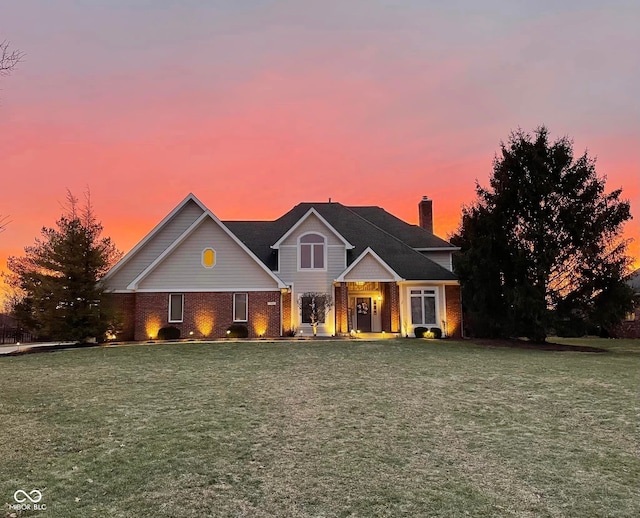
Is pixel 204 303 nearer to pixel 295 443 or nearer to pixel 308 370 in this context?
pixel 308 370

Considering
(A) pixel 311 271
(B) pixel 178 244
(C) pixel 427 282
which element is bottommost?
(C) pixel 427 282

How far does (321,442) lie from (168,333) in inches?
704

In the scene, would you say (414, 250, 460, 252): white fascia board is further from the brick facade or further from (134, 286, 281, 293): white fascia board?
(134, 286, 281, 293): white fascia board

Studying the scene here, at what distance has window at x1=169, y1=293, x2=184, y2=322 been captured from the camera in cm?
2322

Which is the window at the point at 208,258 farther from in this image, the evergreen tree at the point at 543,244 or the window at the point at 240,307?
the evergreen tree at the point at 543,244

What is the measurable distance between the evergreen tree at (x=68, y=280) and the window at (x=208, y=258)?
15.7 ft

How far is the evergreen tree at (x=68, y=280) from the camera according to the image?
19.5m

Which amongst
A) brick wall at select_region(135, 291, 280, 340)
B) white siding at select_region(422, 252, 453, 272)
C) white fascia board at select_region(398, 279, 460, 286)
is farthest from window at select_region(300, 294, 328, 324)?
white siding at select_region(422, 252, 453, 272)

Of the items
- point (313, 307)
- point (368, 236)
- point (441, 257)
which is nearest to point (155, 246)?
point (313, 307)

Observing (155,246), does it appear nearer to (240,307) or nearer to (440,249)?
(240,307)

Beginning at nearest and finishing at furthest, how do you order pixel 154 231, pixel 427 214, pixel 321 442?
1. pixel 321 442
2. pixel 154 231
3. pixel 427 214

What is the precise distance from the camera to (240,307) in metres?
23.6

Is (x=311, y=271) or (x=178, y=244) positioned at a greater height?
(x=178, y=244)

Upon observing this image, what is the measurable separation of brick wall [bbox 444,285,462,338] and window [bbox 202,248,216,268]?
Answer: 13110 mm
